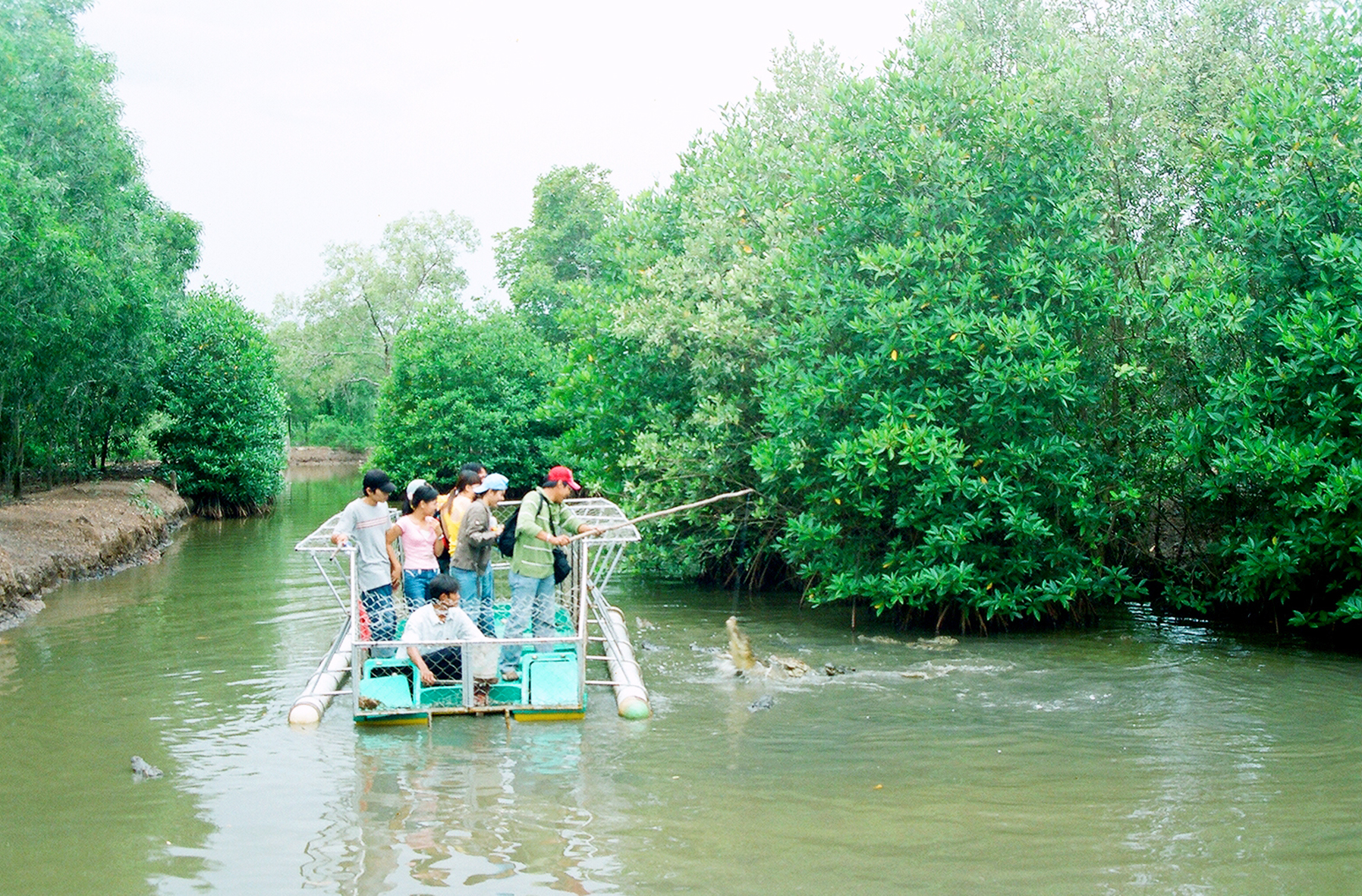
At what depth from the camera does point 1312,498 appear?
10828 mm

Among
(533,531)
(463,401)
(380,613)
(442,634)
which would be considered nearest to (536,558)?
(533,531)

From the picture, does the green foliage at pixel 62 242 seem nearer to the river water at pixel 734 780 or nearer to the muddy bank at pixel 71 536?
the muddy bank at pixel 71 536

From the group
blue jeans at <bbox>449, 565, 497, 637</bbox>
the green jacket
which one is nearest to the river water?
blue jeans at <bbox>449, 565, 497, 637</bbox>

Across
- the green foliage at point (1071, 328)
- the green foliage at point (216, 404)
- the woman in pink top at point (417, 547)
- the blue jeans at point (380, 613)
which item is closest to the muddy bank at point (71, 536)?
the green foliage at point (216, 404)

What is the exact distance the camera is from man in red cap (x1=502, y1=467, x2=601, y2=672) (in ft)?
31.3

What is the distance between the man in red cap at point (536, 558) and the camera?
953cm

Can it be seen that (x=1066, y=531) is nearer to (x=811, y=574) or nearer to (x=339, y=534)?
(x=811, y=574)

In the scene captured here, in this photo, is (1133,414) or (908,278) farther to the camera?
(1133,414)

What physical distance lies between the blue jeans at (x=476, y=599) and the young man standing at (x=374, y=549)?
23.2 inches

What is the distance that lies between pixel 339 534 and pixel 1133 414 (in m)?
9.51

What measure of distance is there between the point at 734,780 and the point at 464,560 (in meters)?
3.48

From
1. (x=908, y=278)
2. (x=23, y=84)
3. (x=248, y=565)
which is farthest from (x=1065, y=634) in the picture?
(x=23, y=84)

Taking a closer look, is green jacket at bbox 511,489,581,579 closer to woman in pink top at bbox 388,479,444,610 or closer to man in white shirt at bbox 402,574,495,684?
man in white shirt at bbox 402,574,495,684

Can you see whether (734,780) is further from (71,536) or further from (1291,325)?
(71,536)
